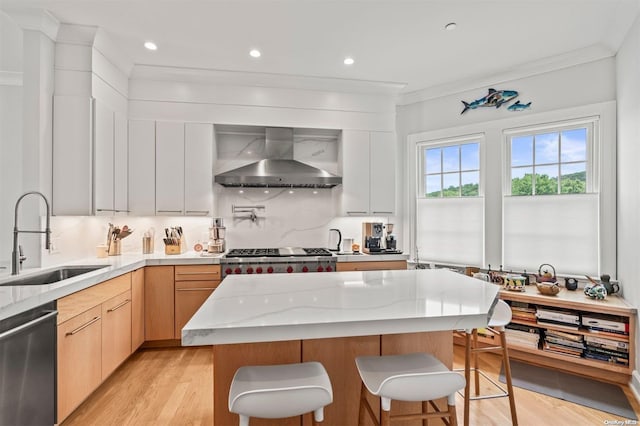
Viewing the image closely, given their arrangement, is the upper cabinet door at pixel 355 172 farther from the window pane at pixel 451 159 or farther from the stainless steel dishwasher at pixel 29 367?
the stainless steel dishwasher at pixel 29 367

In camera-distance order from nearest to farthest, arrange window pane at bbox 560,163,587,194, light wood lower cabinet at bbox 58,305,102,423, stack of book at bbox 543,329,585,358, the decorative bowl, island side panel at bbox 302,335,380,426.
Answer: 1. island side panel at bbox 302,335,380,426
2. light wood lower cabinet at bbox 58,305,102,423
3. stack of book at bbox 543,329,585,358
4. the decorative bowl
5. window pane at bbox 560,163,587,194

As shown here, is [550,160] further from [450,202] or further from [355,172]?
[355,172]

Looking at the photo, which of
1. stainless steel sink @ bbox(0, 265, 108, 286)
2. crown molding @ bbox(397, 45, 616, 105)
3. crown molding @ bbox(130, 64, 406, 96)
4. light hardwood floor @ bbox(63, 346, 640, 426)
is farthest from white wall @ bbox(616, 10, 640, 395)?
stainless steel sink @ bbox(0, 265, 108, 286)

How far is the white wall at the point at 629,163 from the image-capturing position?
2363mm

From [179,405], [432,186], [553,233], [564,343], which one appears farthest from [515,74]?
[179,405]

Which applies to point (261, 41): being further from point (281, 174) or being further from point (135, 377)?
A: point (135, 377)

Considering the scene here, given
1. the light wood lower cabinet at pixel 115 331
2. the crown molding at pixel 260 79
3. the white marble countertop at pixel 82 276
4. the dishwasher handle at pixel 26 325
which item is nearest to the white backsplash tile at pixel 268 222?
the white marble countertop at pixel 82 276

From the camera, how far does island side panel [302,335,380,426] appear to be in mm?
1578

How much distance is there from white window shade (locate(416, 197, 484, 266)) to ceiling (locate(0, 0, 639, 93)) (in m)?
1.48

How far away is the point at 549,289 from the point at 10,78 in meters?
4.75

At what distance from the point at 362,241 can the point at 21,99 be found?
349 cm

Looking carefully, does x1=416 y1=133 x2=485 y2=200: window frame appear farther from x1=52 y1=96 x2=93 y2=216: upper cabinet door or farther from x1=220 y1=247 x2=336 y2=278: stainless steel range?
x1=52 y1=96 x2=93 y2=216: upper cabinet door

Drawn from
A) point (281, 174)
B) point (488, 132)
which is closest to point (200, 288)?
Answer: point (281, 174)

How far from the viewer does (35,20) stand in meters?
2.45
